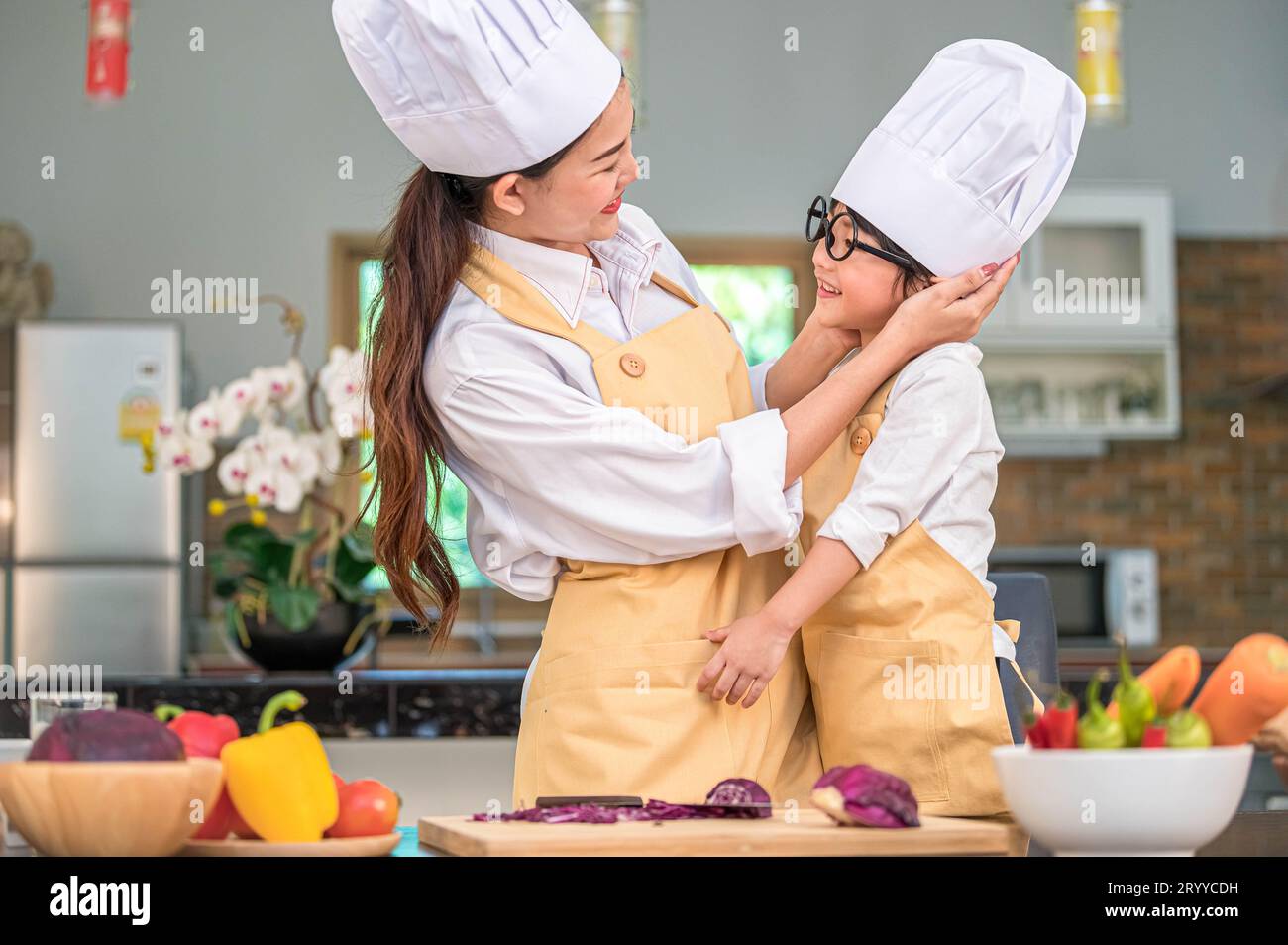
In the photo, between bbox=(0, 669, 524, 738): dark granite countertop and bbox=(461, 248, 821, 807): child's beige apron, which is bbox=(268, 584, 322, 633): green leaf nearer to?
bbox=(0, 669, 524, 738): dark granite countertop

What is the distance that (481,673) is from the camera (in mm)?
2584

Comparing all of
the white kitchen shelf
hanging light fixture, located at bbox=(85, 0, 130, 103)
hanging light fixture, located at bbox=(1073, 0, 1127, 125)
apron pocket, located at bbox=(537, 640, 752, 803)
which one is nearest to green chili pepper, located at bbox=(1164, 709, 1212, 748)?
apron pocket, located at bbox=(537, 640, 752, 803)

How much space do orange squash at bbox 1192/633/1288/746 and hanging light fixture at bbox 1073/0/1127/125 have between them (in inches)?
147

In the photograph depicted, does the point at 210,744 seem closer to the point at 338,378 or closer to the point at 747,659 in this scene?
the point at 747,659

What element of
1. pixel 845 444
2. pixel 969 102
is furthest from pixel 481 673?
pixel 969 102

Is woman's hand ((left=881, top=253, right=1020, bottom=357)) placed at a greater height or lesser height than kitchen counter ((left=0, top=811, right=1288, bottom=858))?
greater

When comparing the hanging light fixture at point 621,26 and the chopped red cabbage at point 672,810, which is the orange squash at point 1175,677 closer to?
the chopped red cabbage at point 672,810

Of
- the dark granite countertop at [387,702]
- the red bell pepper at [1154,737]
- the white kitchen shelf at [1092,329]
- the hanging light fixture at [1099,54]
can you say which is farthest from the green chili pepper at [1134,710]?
the white kitchen shelf at [1092,329]

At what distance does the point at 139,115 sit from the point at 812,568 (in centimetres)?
566

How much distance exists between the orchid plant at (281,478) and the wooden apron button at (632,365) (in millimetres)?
1365

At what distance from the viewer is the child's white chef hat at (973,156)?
1370mm

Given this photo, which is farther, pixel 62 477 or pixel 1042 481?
pixel 1042 481

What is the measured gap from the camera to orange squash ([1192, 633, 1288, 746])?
0.98m
